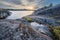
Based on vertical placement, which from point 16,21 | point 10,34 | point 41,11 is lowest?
point 10,34

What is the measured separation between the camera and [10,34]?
2682 mm

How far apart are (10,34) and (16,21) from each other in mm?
441

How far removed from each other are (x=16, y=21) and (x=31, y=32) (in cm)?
46

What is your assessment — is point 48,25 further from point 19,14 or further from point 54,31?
point 19,14

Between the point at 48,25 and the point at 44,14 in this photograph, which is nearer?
the point at 48,25

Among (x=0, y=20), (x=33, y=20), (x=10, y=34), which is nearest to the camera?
(x=10, y=34)

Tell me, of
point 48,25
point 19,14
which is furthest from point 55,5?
point 19,14

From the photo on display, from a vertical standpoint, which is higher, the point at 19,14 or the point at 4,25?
the point at 19,14

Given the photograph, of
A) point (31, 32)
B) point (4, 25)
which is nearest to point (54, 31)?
point (31, 32)

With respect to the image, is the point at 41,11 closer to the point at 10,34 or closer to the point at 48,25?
the point at 48,25

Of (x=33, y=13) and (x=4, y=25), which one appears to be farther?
(x=33, y=13)

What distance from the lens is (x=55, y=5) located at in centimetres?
338

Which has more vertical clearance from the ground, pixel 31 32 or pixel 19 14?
pixel 19 14

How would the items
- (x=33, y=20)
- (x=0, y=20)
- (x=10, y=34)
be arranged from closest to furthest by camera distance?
(x=10, y=34) < (x=0, y=20) < (x=33, y=20)
